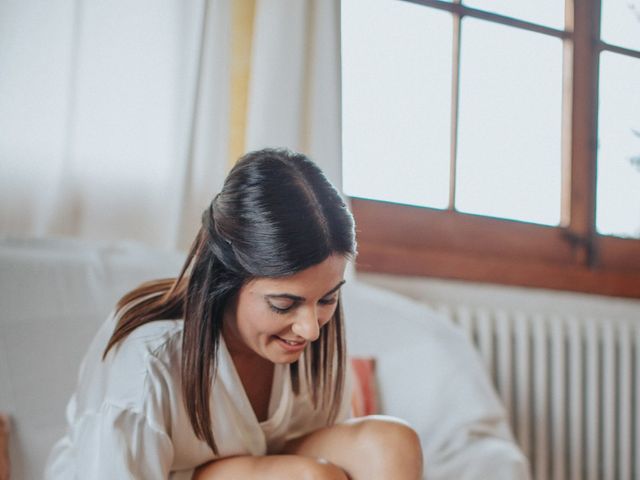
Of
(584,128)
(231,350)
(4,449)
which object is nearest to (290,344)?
(231,350)

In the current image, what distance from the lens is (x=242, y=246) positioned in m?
0.96

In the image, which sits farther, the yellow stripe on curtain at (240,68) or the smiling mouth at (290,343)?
the yellow stripe on curtain at (240,68)

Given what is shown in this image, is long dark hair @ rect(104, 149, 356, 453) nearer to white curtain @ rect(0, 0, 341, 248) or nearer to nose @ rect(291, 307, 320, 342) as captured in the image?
nose @ rect(291, 307, 320, 342)

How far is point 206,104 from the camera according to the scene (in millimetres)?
1683

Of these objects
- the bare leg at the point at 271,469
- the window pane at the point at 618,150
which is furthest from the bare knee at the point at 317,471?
the window pane at the point at 618,150

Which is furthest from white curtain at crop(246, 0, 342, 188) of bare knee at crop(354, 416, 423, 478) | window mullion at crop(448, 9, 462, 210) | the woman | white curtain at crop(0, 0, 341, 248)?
bare knee at crop(354, 416, 423, 478)

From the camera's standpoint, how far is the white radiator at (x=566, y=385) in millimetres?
1959

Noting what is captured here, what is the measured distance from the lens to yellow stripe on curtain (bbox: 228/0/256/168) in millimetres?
1775

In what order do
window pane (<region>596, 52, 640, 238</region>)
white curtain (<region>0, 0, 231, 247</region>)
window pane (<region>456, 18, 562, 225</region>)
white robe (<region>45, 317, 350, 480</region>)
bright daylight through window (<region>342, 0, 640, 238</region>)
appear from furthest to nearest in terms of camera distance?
window pane (<region>596, 52, 640, 238</region>), window pane (<region>456, 18, 562, 225</region>), bright daylight through window (<region>342, 0, 640, 238</region>), white curtain (<region>0, 0, 231, 247</region>), white robe (<region>45, 317, 350, 480</region>)

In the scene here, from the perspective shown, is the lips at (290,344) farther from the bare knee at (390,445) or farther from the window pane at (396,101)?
the window pane at (396,101)

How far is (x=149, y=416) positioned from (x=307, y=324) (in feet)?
0.70

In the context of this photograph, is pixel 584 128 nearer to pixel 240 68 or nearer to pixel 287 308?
pixel 240 68

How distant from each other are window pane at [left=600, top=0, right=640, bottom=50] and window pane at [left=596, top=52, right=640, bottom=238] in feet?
0.17

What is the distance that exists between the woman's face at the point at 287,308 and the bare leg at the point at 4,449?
1.48 ft
